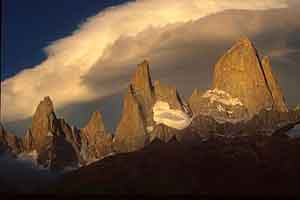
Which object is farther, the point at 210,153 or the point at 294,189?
the point at 210,153

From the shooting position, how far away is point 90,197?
25609mm

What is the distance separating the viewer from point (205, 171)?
453 feet

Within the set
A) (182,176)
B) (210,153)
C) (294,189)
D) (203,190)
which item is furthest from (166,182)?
(294,189)

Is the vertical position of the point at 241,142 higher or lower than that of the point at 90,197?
higher

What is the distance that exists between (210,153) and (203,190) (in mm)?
28941

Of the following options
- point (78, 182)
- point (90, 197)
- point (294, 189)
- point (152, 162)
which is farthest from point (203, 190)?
point (90, 197)

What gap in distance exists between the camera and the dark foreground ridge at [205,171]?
12657 centimetres

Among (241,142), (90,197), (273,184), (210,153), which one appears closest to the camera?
(90,197)

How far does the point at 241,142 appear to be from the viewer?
16675 centimetres

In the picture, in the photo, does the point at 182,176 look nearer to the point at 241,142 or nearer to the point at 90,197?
the point at 241,142

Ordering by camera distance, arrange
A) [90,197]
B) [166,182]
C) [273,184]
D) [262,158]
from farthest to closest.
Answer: [262,158], [166,182], [273,184], [90,197]

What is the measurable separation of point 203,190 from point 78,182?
43991 millimetres

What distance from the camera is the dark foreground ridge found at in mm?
126575

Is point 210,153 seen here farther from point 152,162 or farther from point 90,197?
point 90,197
